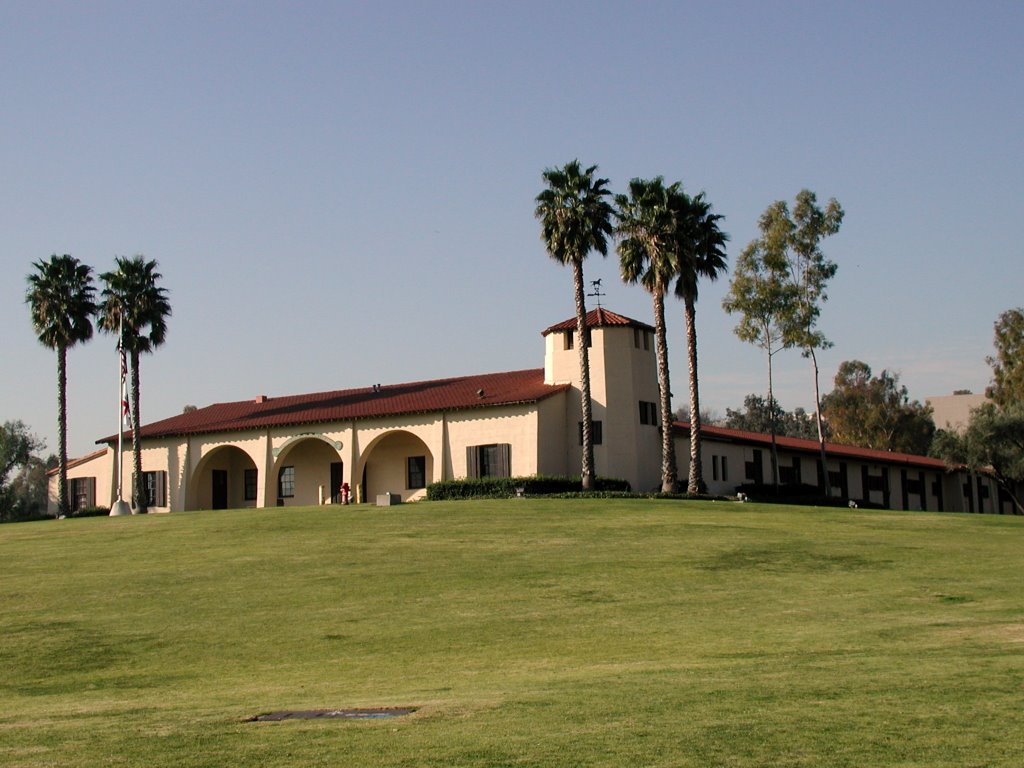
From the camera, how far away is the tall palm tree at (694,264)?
4834cm

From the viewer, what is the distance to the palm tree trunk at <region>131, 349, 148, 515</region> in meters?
55.4

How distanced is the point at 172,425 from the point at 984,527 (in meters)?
38.7

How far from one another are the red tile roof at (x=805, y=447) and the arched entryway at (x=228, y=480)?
21121 mm

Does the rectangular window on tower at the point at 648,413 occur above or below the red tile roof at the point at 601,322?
below

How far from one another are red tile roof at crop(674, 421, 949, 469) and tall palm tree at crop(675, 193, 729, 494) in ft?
15.3

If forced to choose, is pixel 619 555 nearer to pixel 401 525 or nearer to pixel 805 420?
pixel 401 525

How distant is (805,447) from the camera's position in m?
61.9

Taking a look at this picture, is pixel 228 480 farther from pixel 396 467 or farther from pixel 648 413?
pixel 648 413

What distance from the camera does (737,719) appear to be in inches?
468

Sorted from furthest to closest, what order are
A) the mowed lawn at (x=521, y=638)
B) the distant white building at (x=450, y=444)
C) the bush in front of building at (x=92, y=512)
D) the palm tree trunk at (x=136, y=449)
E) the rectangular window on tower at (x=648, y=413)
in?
the bush in front of building at (x=92, y=512) → the palm tree trunk at (x=136, y=449) → the rectangular window on tower at (x=648, y=413) → the distant white building at (x=450, y=444) → the mowed lawn at (x=521, y=638)

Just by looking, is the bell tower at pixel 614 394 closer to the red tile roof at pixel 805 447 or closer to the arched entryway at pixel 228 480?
the red tile roof at pixel 805 447

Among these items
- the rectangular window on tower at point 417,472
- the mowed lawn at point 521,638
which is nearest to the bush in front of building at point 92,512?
the rectangular window on tower at point 417,472

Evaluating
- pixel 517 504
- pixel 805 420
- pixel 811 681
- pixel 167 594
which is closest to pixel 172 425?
pixel 517 504

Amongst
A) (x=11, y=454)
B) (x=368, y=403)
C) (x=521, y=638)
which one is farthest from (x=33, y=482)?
(x=521, y=638)
